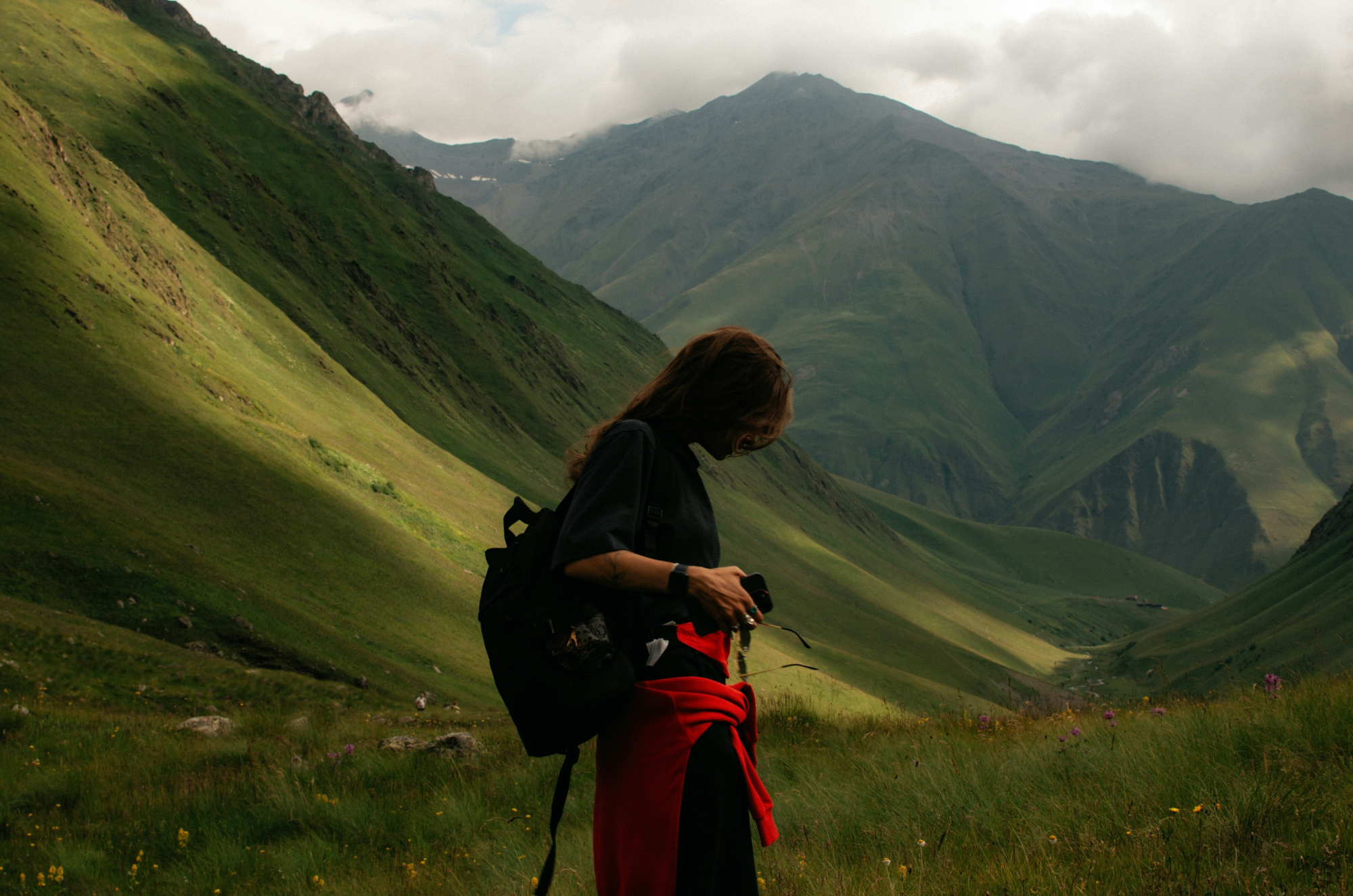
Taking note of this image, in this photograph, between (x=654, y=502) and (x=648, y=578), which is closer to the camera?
(x=648, y=578)

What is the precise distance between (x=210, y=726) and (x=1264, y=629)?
97.7m

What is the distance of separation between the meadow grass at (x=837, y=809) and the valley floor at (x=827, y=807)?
0.02 metres

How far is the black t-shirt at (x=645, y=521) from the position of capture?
3.32 meters

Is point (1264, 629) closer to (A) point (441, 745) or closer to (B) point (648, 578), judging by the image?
(A) point (441, 745)

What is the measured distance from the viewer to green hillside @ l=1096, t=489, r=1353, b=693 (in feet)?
228

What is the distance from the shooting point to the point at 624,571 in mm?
3240

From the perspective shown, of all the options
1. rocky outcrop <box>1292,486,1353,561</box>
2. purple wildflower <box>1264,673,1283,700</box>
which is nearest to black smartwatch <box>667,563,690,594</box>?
purple wildflower <box>1264,673,1283,700</box>

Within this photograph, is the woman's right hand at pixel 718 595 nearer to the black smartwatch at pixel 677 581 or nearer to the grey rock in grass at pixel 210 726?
the black smartwatch at pixel 677 581

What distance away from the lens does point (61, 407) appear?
22.4 metres

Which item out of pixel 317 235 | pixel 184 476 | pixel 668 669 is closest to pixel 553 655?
pixel 668 669

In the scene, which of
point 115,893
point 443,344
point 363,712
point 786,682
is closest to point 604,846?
point 115,893

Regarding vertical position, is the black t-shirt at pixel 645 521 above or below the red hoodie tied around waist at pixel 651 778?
above

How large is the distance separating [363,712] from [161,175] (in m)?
44.2

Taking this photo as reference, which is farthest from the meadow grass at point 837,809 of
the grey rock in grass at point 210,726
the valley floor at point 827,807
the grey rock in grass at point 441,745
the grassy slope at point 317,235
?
the grassy slope at point 317,235
